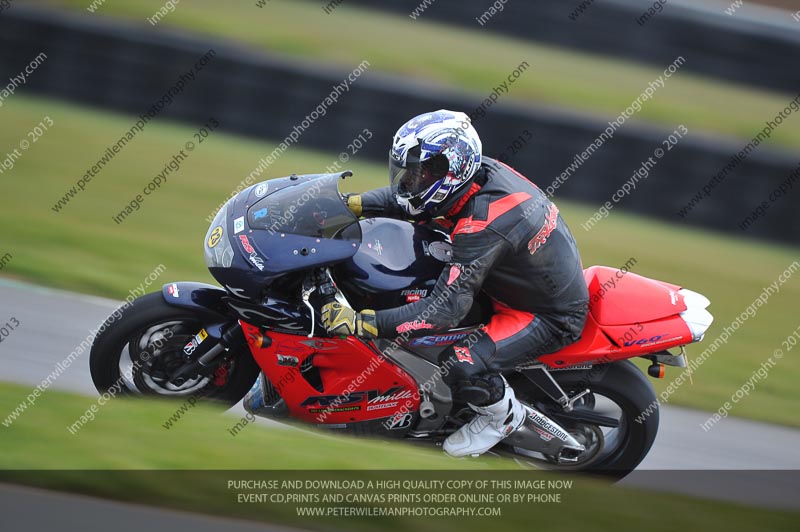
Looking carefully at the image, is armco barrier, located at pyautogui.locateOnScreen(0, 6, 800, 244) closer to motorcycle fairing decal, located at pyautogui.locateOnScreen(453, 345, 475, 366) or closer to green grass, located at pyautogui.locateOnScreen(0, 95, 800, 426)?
green grass, located at pyautogui.locateOnScreen(0, 95, 800, 426)

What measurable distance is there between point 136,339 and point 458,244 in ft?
5.57

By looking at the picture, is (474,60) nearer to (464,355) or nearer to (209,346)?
(464,355)

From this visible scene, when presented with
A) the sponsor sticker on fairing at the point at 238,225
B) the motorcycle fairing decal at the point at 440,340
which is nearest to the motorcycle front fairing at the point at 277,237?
the sponsor sticker on fairing at the point at 238,225

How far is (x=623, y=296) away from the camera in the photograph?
4.66m

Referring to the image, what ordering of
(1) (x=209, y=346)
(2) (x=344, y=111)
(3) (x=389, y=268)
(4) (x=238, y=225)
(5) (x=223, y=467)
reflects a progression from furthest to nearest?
(2) (x=344, y=111), (1) (x=209, y=346), (3) (x=389, y=268), (4) (x=238, y=225), (5) (x=223, y=467)

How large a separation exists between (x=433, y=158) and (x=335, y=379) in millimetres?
1281

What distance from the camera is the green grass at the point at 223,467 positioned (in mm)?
3502

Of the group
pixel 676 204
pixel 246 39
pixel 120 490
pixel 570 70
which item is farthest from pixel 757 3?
pixel 120 490

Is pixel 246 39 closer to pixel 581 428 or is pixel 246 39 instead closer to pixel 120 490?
pixel 581 428

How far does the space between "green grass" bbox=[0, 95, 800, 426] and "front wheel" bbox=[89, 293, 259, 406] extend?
185 cm

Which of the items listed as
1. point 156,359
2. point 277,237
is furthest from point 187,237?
point 277,237

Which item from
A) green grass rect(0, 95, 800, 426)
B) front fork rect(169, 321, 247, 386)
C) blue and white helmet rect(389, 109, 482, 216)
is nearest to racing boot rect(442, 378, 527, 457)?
blue and white helmet rect(389, 109, 482, 216)

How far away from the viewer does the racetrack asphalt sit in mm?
5062

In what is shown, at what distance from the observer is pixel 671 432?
5730 mm
